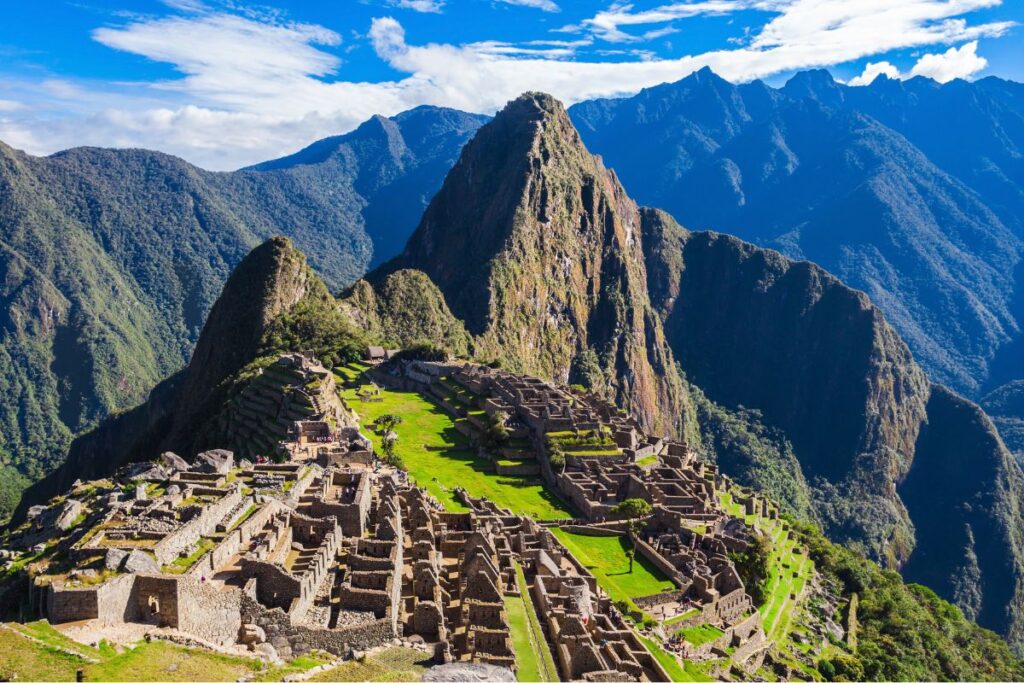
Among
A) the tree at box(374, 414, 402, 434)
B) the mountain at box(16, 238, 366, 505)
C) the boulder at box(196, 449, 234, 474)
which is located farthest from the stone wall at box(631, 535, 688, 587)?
the mountain at box(16, 238, 366, 505)

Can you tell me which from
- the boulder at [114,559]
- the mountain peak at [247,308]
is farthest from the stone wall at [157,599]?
the mountain peak at [247,308]

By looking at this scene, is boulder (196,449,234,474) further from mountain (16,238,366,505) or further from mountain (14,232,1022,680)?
mountain (16,238,366,505)

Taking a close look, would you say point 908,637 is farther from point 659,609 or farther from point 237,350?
point 237,350

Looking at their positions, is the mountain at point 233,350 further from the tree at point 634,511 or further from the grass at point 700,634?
the grass at point 700,634

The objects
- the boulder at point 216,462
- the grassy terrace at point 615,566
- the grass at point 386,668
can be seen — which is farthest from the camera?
the grassy terrace at point 615,566

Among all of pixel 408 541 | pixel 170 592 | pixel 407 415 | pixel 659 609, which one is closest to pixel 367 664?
pixel 170 592

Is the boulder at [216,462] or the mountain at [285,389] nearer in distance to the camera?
the boulder at [216,462]
